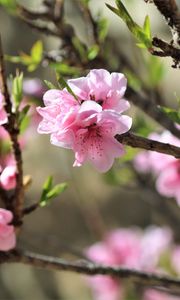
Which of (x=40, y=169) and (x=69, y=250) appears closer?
(x=69, y=250)

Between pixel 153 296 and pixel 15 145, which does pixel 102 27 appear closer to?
pixel 15 145

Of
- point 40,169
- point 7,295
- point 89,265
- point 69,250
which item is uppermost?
point 89,265

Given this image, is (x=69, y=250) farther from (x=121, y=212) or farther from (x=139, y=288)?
(x=121, y=212)

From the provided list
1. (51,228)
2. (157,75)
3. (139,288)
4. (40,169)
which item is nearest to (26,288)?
(51,228)

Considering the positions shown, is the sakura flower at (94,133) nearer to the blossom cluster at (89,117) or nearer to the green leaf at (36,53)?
the blossom cluster at (89,117)

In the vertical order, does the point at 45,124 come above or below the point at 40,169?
above

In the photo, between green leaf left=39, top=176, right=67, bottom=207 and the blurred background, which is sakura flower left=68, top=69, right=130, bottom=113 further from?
the blurred background
